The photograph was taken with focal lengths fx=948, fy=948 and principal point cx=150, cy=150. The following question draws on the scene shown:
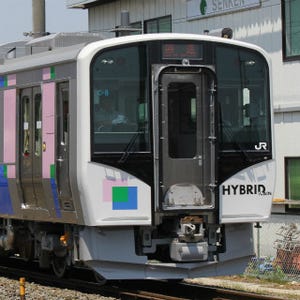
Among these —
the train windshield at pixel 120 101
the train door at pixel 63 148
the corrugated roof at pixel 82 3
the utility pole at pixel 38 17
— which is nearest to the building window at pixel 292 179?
the train windshield at pixel 120 101

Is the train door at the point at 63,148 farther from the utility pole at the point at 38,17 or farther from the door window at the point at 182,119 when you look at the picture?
the utility pole at the point at 38,17

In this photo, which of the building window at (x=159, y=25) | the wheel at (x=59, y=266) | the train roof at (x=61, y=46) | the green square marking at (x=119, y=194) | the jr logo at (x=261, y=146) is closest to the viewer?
the green square marking at (x=119, y=194)

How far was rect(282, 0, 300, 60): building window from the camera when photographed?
1780cm

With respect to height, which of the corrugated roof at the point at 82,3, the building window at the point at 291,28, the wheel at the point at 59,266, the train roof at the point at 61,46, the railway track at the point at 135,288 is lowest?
the railway track at the point at 135,288

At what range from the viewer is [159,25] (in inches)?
851

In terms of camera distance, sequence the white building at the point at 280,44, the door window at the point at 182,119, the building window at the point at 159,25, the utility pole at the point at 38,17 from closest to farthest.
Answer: the door window at the point at 182,119 → the white building at the point at 280,44 → the building window at the point at 159,25 → the utility pole at the point at 38,17

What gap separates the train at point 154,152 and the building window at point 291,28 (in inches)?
201

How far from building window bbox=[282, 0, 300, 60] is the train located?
16.8 feet

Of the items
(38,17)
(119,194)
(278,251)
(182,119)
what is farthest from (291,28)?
(119,194)

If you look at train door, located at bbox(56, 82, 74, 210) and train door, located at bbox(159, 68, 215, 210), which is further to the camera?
train door, located at bbox(56, 82, 74, 210)

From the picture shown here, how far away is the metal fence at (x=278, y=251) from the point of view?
16016mm

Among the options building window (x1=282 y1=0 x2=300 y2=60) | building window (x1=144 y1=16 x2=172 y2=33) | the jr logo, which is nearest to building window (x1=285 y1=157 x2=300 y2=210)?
building window (x1=282 y1=0 x2=300 y2=60)

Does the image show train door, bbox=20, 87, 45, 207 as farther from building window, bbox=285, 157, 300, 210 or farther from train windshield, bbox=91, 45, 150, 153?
building window, bbox=285, 157, 300, 210

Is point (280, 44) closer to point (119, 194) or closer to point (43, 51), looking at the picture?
point (43, 51)
